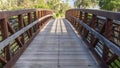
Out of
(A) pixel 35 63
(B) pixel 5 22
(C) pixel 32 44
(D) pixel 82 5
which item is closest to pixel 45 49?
(C) pixel 32 44

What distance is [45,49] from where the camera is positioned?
773 cm

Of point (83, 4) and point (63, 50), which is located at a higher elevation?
point (63, 50)

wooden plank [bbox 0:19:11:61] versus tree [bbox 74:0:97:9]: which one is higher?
wooden plank [bbox 0:19:11:61]

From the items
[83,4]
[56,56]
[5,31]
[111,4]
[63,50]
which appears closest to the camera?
[5,31]

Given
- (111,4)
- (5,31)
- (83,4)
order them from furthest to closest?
(83,4) < (111,4) < (5,31)

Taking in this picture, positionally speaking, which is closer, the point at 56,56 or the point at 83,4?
the point at 56,56

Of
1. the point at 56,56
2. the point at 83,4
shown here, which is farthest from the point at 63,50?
the point at 83,4

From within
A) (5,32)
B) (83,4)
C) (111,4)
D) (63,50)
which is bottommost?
(83,4)

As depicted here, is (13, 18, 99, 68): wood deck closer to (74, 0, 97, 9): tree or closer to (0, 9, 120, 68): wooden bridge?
(0, 9, 120, 68): wooden bridge

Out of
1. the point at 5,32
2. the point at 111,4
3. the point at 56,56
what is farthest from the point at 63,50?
the point at 111,4

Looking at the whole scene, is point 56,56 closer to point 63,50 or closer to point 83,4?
point 63,50

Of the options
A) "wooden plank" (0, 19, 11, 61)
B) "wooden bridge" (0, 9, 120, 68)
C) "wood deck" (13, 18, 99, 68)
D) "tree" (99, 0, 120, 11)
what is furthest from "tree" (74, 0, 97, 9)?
"wooden plank" (0, 19, 11, 61)

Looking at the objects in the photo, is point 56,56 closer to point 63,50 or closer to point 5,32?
point 63,50

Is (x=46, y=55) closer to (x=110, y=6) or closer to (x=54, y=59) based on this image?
(x=54, y=59)
